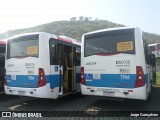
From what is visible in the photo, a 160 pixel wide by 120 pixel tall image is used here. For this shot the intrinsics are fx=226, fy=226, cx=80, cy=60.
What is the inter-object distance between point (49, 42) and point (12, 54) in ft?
6.26

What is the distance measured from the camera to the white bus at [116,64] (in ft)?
25.3

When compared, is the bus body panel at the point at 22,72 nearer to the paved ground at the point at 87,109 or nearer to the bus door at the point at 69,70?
the paved ground at the point at 87,109

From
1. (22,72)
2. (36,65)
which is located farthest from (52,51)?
(22,72)

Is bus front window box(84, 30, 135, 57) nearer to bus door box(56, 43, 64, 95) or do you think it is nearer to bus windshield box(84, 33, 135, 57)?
bus windshield box(84, 33, 135, 57)

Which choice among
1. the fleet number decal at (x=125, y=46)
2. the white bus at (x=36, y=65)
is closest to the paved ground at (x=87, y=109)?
the white bus at (x=36, y=65)

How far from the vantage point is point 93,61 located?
872cm

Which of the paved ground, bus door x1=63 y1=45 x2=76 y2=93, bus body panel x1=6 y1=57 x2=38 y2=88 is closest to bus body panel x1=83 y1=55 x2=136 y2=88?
the paved ground

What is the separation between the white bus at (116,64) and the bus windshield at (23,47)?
77.3 inches

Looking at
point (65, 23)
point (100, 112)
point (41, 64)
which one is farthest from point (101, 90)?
point (65, 23)

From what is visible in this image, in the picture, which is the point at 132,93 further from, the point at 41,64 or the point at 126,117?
the point at 41,64

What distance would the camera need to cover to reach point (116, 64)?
8.11 m

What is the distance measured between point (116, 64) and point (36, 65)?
9.78 ft

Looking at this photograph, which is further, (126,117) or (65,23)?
(65,23)

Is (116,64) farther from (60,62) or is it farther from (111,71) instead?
(60,62)
